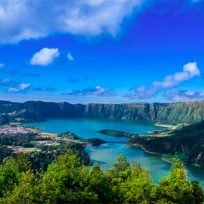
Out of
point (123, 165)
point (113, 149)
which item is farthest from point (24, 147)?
point (123, 165)

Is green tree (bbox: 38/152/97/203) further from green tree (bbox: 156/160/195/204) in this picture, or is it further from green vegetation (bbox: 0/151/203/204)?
green tree (bbox: 156/160/195/204)

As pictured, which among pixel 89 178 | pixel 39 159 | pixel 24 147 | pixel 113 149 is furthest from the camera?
pixel 113 149

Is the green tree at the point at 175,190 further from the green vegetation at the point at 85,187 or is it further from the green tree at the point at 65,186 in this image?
the green tree at the point at 65,186

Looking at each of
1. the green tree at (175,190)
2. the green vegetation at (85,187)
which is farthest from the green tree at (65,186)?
the green tree at (175,190)

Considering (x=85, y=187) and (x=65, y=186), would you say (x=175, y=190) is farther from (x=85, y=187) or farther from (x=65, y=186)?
(x=65, y=186)

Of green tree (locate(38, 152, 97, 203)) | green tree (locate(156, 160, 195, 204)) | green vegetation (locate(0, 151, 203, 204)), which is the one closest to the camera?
green vegetation (locate(0, 151, 203, 204))

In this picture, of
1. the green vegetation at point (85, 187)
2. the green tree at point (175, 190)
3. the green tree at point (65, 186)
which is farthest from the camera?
the green tree at point (175, 190)

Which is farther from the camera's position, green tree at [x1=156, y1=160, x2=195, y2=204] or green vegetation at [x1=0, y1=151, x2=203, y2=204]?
green tree at [x1=156, y1=160, x2=195, y2=204]

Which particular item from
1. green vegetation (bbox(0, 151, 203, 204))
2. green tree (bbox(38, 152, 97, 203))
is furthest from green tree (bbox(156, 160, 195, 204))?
green tree (bbox(38, 152, 97, 203))

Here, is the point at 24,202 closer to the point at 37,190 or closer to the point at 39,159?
the point at 37,190
